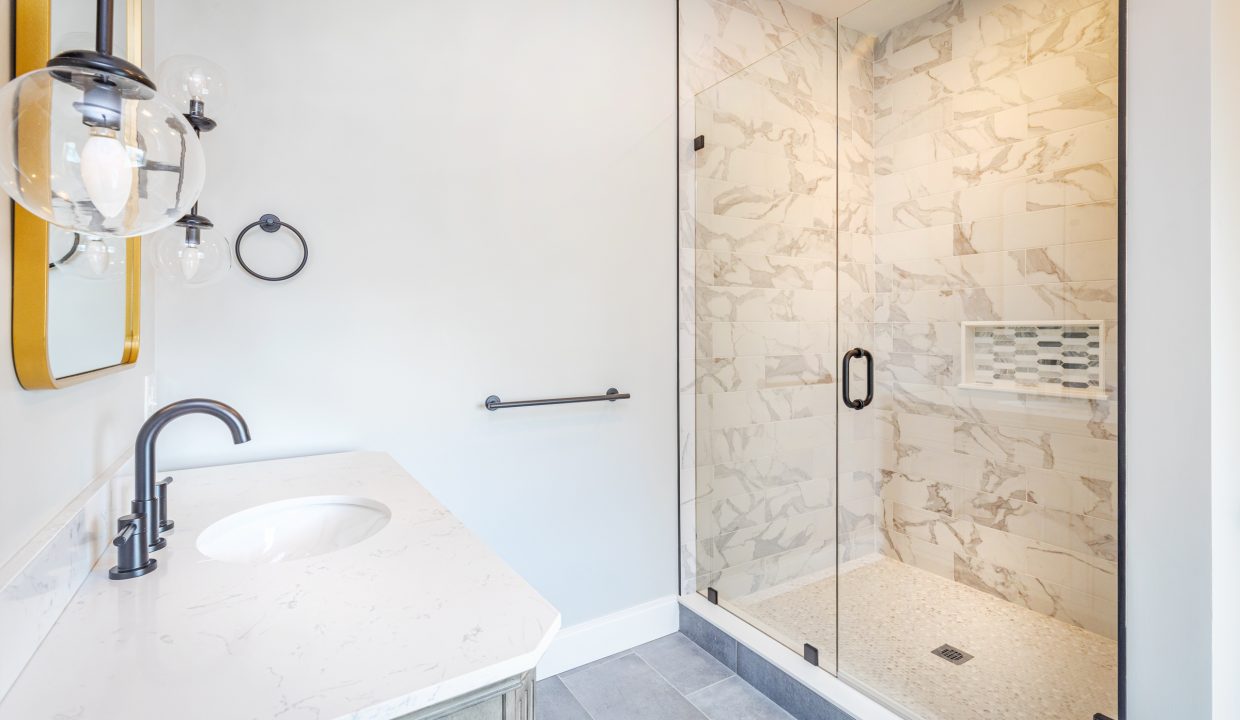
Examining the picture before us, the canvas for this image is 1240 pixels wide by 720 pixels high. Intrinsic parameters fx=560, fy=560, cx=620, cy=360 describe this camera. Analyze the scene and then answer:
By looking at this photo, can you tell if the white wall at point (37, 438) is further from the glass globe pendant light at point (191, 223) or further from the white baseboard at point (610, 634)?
the white baseboard at point (610, 634)

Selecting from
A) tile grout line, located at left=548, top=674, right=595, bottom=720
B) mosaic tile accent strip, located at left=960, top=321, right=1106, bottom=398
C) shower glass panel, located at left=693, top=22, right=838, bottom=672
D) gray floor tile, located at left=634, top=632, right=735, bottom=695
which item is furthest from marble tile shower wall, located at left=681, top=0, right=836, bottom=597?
tile grout line, located at left=548, top=674, right=595, bottom=720

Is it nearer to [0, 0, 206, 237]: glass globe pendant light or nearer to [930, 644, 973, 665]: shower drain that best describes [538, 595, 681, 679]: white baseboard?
[930, 644, 973, 665]: shower drain

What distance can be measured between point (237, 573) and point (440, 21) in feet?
5.55

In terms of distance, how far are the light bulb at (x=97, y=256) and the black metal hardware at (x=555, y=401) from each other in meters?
1.10

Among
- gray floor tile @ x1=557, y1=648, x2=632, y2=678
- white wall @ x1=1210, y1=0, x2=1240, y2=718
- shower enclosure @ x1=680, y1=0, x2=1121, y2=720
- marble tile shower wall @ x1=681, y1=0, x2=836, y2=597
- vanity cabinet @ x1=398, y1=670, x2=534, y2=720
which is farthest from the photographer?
marble tile shower wall @ x1=681, y1=0, x2=836, y2=597

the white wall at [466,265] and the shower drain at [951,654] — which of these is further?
the shower drain at [951,654]

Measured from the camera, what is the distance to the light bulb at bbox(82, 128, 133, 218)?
509 millimetres

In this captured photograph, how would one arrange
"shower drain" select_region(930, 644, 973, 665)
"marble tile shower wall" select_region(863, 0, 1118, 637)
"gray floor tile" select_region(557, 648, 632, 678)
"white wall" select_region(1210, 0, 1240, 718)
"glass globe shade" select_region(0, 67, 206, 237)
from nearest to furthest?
"glass globe shade" select_region(0, 67, 206, 237)
"white wall" select_region(1210, 0, 1240, 718)
"marble tile shower wall" select_region(863, 0, 1118, 637)
"shower drain" select_region(930, 644, 973, 665)
"gray floor tile" select_region(557, 648, 632, 678)

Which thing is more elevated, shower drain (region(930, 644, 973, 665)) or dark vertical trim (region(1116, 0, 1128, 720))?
dark vertical trim (region(1116, 0, 1128, 720))

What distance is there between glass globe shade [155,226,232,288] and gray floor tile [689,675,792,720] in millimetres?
1857

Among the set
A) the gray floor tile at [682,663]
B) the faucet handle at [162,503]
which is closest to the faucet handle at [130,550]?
the faucet handle at [162,503]

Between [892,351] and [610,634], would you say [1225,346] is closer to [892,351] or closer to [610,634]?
[892,351]

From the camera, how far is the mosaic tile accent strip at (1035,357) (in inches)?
61.9

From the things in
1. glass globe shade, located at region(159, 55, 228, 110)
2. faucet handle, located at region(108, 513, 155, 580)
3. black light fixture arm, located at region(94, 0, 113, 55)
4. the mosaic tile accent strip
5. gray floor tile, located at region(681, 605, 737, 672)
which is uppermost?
glass globe shade, located at region(159, 55, 228, 110)
